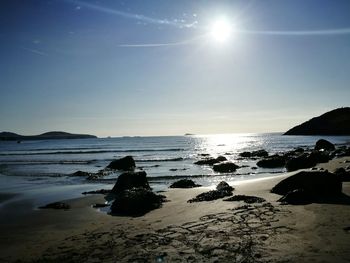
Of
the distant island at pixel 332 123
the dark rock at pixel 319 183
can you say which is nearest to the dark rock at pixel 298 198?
the dark rock at pixel 319 183

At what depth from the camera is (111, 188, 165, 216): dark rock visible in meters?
12.5

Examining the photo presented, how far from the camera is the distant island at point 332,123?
170 meters

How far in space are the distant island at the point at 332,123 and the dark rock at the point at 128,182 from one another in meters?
168

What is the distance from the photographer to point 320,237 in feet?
25.1

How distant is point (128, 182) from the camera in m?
18.6

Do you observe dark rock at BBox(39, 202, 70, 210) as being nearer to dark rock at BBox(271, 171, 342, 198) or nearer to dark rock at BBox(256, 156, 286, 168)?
dark rock at BBox(271, 171, 342, 198)

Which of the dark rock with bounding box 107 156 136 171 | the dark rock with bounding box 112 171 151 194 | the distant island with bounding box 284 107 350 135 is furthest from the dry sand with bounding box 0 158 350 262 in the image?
the distant island with bounding box 284 107 350 135

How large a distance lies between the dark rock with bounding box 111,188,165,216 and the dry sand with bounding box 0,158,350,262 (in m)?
0.51

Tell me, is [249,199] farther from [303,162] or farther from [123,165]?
[123,165]

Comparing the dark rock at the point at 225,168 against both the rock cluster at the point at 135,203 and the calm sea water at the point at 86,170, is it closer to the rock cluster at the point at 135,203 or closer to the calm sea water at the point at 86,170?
the calm sea water at the point at 86,170

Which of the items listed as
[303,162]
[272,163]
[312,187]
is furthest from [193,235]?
[272,163]

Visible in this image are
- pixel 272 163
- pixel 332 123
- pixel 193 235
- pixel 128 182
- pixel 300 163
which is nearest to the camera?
pixel 193 235

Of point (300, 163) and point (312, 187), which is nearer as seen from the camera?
point (312, 187)

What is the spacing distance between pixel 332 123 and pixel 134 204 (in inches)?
7050
